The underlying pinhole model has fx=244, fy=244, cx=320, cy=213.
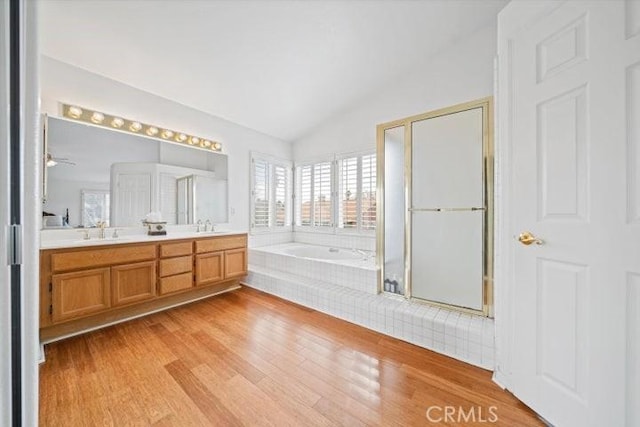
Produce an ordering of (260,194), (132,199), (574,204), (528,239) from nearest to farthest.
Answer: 1. (574,204)
2. (528,239)
3. (132,199)
4. (260,194)

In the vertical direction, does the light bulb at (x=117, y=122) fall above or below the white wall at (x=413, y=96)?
below

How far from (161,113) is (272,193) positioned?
6.05 feet

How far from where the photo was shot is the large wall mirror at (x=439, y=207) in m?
2.00

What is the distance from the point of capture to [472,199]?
2043mm

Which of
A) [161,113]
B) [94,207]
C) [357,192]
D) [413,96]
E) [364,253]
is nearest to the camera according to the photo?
[94,207]

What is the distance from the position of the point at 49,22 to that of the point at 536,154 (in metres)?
3.41

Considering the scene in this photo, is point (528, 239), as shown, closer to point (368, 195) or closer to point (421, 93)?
point (421, 93)

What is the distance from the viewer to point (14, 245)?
1.79 ft

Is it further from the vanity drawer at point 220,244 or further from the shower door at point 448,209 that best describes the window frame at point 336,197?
the vanity drawer at point 220,244

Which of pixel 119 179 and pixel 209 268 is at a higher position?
pixel 119 179

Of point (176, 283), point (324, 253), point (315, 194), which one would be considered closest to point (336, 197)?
point (315, 194)

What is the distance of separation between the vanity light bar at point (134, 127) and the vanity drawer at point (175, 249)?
1.25 meters

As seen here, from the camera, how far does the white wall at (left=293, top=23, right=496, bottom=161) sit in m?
2.43

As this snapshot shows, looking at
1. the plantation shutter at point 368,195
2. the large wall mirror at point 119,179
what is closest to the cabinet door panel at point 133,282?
the large wall mirror at point 119,179
